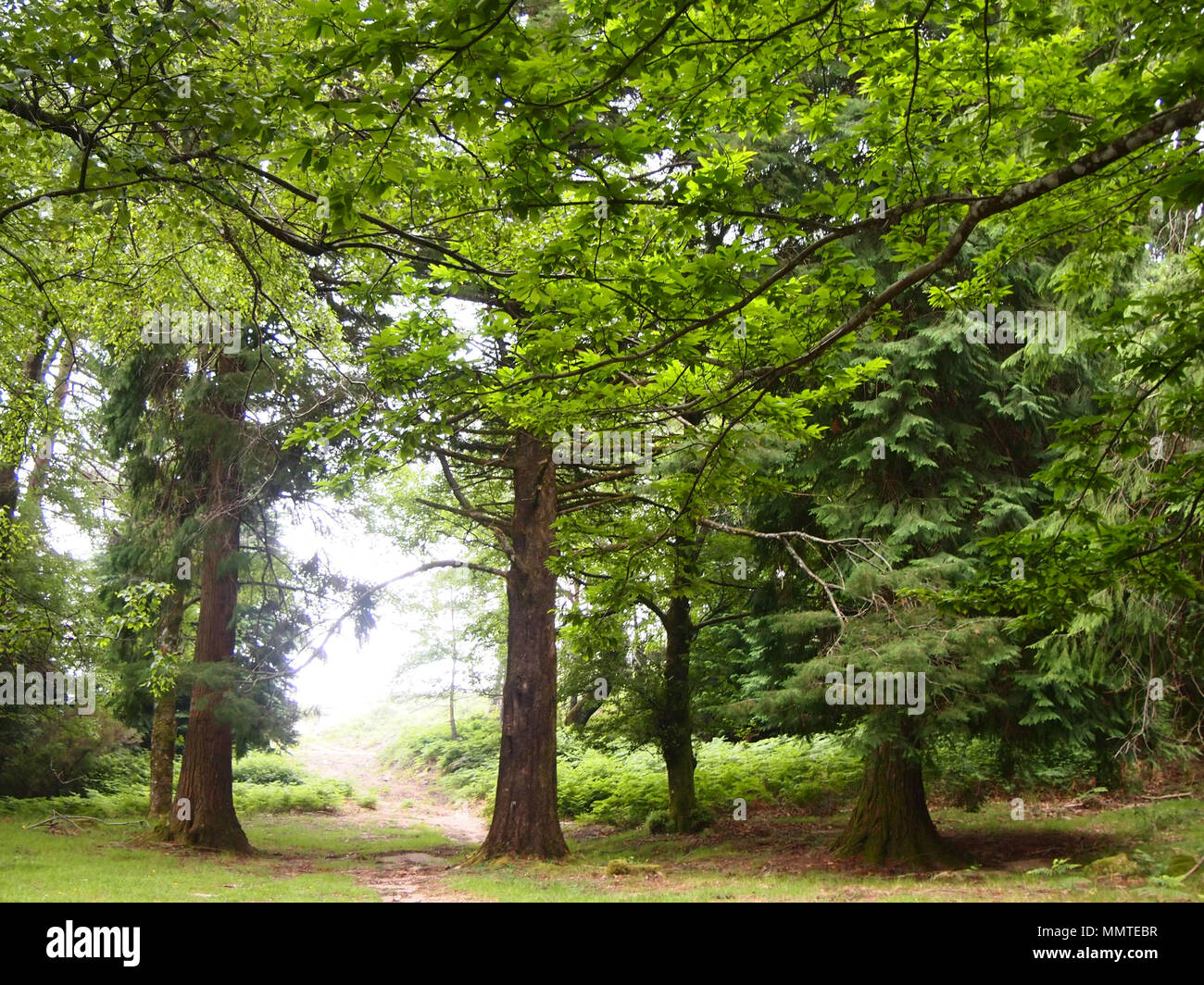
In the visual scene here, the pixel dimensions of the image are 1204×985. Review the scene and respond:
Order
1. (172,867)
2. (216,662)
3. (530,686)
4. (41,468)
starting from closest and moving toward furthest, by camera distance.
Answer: (172,867)
(530,686)
(216,662)
(41,468)

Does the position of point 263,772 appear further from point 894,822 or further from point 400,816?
point 894,822

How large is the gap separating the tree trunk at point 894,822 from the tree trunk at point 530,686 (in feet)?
13.0

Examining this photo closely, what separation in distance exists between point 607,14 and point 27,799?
18.4 metres

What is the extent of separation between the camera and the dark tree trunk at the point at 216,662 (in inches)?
520

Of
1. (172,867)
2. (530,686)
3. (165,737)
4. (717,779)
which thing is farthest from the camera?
(717,779)

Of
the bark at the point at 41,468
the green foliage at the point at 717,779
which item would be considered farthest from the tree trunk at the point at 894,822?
the bark at the point at 41,468

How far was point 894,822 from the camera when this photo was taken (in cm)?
1070

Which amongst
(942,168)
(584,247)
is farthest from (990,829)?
(584,247)

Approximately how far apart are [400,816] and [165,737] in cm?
900

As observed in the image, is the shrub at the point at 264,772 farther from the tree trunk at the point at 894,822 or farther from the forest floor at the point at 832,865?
the tree trunk at the point at 894,822

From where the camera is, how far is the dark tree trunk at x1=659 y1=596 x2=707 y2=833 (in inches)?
583

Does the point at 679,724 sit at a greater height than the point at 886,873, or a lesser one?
greater

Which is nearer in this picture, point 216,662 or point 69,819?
point 216,662

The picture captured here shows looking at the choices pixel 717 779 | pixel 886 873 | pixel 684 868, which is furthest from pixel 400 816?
pixel 886 873
